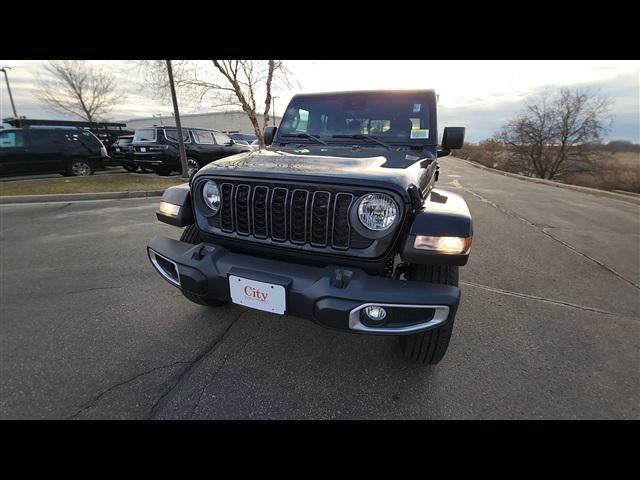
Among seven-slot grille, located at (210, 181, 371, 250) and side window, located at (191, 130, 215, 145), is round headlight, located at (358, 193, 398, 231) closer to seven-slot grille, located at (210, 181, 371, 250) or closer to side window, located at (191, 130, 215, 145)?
seven-slot grille, located at (210, 181, 371, 250)

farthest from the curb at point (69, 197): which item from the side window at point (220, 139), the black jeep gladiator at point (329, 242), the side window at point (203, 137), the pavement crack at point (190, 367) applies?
the pavement crack at point (190, 367)

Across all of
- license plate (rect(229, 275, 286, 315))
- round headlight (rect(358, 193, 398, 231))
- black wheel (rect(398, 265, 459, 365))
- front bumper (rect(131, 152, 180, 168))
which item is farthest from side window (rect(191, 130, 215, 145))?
black wheel (rect(398, 265, 459, 365))

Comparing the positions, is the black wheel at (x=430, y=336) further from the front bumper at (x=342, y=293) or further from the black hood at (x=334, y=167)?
the black hood at (x=334, y=167)

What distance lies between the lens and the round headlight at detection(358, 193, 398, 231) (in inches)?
67.9

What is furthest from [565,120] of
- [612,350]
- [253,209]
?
[253,209]

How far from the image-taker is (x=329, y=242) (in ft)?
6.01

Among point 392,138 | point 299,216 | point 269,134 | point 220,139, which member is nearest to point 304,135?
point 269,134

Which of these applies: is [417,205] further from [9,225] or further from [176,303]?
[9,225]

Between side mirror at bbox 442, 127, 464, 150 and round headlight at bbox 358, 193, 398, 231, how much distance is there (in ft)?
5.94

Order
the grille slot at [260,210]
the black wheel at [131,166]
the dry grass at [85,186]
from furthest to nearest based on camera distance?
the black wheel at [131,166], the dry grass at [85,186], the grille slot at [260,210]

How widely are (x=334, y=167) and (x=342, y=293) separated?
0.83 m

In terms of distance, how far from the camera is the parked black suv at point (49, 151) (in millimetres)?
9617

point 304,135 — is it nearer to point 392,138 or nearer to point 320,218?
point 392,138
